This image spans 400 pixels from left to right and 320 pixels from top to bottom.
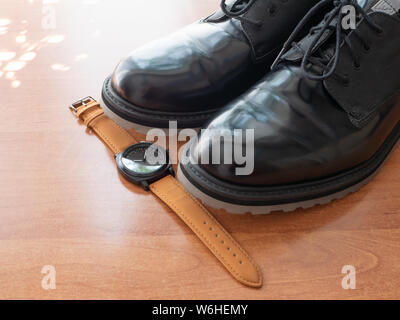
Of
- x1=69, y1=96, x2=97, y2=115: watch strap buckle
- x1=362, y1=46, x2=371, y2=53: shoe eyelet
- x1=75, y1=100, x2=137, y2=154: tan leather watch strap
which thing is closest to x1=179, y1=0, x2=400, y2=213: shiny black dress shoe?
x1=362, y1=46, x2=371, y2=53: shoe eyelet

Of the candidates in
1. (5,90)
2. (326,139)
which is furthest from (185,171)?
(5,90)

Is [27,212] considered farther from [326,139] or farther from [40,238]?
[326,139]

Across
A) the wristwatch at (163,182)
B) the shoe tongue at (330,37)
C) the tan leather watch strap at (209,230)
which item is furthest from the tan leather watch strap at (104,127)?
the shoe tongue at (330,37)

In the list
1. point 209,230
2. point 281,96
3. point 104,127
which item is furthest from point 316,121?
point 104,127

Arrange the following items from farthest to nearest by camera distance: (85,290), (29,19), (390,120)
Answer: (29,19) → (390,120) → (85,290)

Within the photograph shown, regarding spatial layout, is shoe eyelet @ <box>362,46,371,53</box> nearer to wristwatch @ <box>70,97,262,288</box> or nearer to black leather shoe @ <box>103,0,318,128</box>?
black leather shoe @ <box>103,0,318,128</box>

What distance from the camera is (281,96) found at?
0.61 m

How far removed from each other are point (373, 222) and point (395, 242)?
0.04m

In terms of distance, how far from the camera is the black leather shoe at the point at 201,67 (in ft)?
2.26

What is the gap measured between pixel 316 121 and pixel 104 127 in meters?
0.35

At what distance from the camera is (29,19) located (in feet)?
3.56

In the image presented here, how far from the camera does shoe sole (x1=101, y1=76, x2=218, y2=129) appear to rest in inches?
27.5

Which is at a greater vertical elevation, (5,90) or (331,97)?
(331,97)

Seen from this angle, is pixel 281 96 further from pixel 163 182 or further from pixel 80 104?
pixel 80 104
